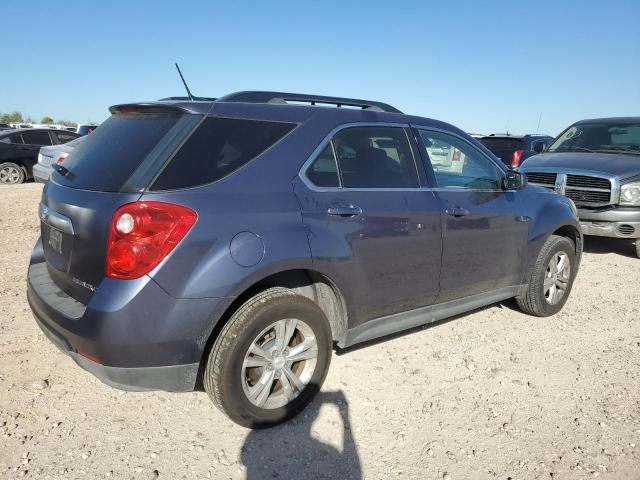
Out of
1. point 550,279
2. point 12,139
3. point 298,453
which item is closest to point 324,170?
point 298,453

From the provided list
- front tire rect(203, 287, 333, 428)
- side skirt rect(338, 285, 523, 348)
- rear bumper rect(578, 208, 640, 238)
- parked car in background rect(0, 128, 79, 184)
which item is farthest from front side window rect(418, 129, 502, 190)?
parked car in background rect(0, 128, 79, 184)

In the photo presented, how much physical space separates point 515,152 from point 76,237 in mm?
10016

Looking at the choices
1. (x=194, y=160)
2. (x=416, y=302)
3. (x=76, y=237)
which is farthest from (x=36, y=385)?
(x=416, y=302)

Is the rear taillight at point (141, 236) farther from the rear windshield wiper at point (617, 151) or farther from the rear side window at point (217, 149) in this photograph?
the rear windshield wiper at point (617, 151)

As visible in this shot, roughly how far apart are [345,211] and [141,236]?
116cm

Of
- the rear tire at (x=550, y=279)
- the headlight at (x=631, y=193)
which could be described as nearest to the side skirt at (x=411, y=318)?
the rear tire at (x=550, y=279)

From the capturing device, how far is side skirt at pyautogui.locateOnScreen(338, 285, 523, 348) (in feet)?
10.5

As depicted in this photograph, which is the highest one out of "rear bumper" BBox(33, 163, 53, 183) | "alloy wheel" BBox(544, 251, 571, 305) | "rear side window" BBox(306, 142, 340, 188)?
"rear side window" BBox(306, 142, 340, 188)

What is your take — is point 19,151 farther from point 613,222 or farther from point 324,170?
point 613,222

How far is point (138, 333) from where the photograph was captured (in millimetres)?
2299

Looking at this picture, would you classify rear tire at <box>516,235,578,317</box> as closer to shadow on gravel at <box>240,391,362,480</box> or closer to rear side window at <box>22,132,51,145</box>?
shadow on gravel at <box>240,391,362,480</box>

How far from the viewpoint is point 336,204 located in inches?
114

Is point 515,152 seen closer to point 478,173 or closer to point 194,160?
point 478,173

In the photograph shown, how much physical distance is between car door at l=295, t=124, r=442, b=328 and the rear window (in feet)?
2.69
